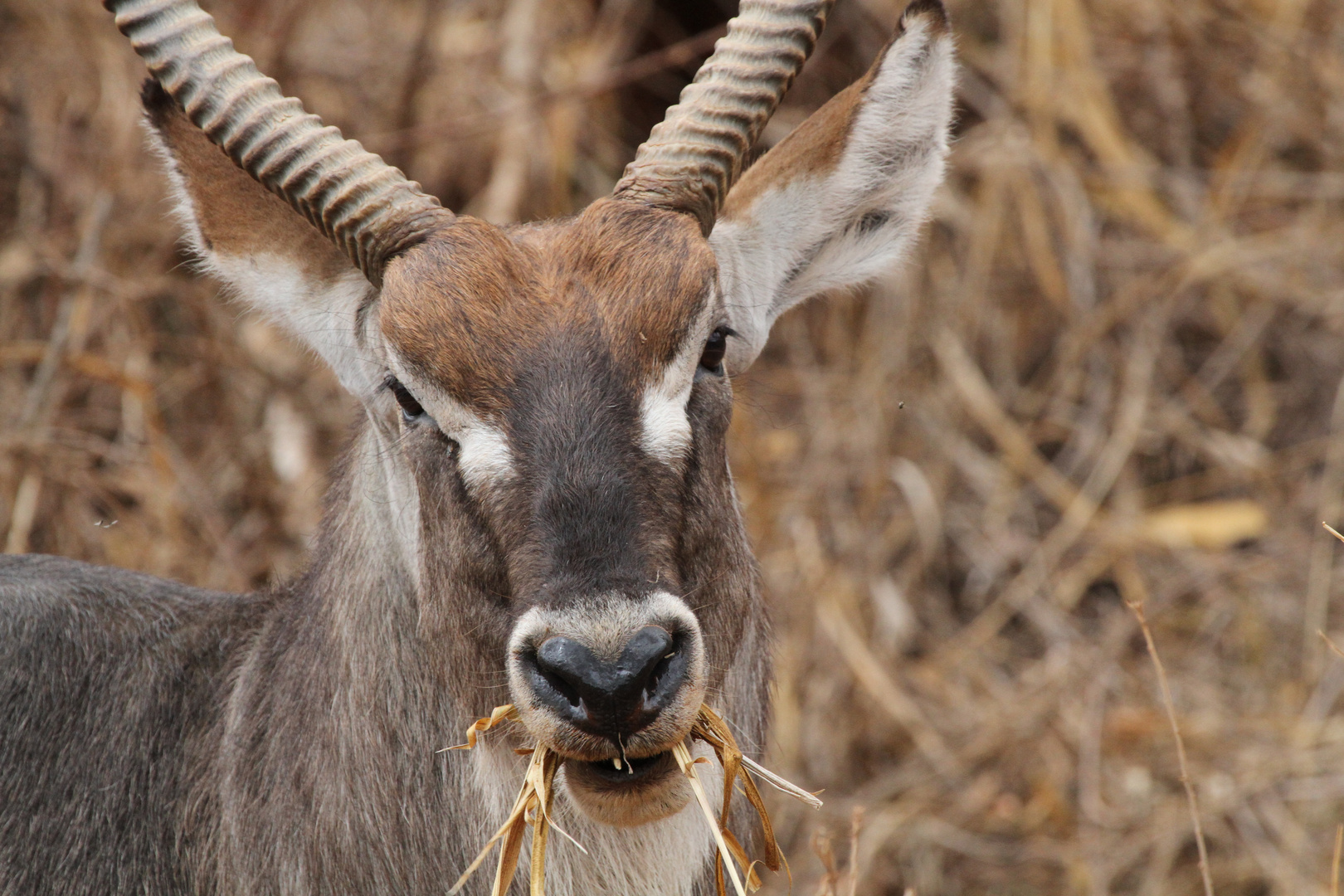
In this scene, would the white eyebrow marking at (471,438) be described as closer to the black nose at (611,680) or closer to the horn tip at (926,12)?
the black nose at (611,680)

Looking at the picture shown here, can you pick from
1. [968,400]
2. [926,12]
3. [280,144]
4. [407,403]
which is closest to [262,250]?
[280,144]

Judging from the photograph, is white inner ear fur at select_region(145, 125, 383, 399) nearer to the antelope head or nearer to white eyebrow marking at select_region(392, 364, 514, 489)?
the antelope head

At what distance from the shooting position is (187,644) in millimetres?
4402

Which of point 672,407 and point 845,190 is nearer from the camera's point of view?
point 672,407

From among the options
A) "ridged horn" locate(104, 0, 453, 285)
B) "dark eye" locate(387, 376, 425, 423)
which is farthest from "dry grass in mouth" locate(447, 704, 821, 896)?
"ridged horn" locate(104, 0, 453, 285)

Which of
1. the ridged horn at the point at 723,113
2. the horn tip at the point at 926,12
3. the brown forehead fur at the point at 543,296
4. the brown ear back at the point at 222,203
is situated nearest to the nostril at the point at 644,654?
the brown forehead fur at the point at 543,296

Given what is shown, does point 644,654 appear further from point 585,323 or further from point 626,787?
point 585,323

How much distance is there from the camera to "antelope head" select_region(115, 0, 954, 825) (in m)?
3.13

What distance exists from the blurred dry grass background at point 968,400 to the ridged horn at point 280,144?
119 inches

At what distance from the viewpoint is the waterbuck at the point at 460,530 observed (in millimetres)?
3236

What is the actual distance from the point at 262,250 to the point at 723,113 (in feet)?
4.33

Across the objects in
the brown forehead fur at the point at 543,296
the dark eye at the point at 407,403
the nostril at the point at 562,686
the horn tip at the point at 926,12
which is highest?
the horn tip at the point at 926,12

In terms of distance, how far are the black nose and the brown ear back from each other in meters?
1.55

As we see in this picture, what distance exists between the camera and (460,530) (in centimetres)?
351
